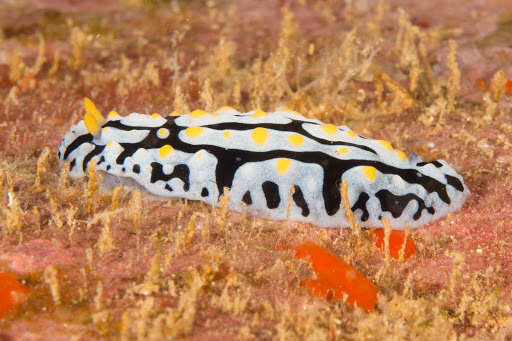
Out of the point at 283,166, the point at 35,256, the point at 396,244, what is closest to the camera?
the point at 35,256

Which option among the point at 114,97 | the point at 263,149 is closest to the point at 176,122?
the point at 263,149

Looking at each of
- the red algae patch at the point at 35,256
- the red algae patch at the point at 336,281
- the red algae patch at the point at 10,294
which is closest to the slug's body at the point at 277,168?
the red algae patch at the point at 336,281

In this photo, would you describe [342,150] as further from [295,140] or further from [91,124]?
[91,124]

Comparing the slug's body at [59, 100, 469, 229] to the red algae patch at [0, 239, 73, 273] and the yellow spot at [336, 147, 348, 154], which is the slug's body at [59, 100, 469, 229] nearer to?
the yellow spot at [336, 147, 348, 154]

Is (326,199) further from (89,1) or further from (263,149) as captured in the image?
(89,1)

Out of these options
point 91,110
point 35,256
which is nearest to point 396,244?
point 35,256

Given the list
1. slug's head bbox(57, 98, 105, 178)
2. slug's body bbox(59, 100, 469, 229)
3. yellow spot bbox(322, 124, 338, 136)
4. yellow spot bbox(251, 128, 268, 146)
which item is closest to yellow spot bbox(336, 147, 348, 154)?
slug's body bbox(59, 100, 469, 229)

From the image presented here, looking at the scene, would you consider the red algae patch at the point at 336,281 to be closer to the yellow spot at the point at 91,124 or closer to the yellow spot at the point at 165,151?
the yellow spot at the point at 165,151
